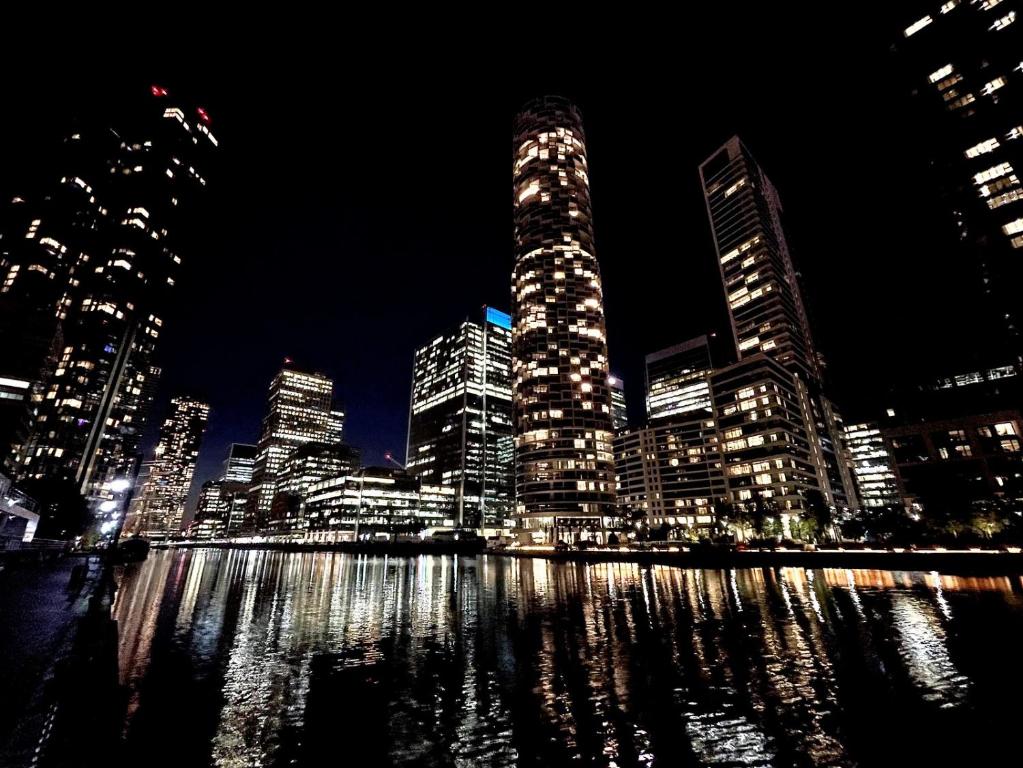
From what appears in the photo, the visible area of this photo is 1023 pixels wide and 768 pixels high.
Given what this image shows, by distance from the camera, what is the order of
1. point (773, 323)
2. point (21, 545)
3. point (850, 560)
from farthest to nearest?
point (773, 323) < point (21, 545) < point (850, 560)

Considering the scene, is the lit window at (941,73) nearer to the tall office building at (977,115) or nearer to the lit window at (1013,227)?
the tall office building at (977,115)

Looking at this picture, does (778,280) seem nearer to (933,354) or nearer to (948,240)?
(933,354)

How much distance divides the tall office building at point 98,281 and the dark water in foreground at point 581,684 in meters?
107

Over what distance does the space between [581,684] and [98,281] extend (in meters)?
186

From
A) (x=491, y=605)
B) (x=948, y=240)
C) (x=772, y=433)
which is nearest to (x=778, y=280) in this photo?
(x=772, y=433)

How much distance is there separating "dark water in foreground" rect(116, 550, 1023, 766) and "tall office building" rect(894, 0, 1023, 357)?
188 feet

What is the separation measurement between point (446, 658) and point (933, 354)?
16750cm

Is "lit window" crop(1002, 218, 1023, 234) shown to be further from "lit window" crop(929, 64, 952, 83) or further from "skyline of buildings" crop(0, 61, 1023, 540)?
"skyline of buildings" crop(0, 61, 1023, 540)

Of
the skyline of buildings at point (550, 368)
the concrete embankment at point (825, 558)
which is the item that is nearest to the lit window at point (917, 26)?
the concrete embankment at point (825, 558)

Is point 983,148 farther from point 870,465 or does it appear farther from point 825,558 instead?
point 870,465

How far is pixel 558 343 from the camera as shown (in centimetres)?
15788

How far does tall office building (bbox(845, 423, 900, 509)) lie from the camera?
168m

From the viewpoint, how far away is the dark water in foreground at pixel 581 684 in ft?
35.7

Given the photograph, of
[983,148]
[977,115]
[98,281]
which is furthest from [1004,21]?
[98,281]
